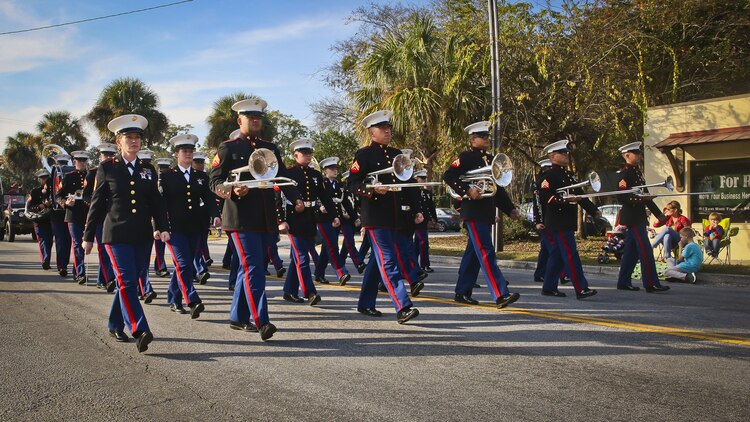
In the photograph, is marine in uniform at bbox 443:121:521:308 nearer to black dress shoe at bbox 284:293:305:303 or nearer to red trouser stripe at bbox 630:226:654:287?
black dress shoe at bbox 284:293:305:303

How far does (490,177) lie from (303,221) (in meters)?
2.86

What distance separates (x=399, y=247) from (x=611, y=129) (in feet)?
40.2

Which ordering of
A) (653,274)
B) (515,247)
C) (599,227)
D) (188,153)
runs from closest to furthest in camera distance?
(188,153) < (653,274) < (515,247) < (599,227)

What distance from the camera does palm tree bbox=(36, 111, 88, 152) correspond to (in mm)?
48188

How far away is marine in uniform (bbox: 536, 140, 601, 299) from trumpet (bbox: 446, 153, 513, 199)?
1489mm

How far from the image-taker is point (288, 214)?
9.59 meters

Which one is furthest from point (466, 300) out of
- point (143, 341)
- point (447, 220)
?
point (447, 220)

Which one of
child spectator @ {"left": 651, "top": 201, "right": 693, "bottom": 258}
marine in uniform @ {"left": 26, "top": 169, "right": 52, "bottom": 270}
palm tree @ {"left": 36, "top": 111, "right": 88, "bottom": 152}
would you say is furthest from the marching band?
palm tree @ {"left": 36, "top": 111, "right": 88, "bottom": 152}

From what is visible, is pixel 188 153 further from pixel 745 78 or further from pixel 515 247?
pixel 745 78

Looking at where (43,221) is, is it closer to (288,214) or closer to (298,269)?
(288,214)

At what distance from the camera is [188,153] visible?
9.24 m

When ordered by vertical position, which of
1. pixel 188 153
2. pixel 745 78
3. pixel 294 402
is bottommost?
pixel 294 402

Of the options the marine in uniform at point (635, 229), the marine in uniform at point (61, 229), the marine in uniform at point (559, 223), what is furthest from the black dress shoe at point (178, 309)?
the marine in uniform at point (635, 229)

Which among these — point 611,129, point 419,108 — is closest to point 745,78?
point 611,129
